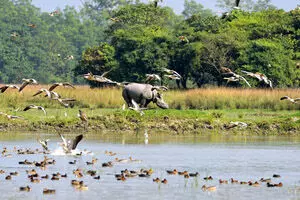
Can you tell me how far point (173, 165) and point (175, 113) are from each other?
12159 mm

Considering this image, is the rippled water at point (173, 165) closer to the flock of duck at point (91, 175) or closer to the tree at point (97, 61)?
the flock of duck at point (91, 175)

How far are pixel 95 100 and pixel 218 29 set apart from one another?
18018 mm

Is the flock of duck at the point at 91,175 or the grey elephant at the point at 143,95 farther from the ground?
the grey elephant at the point at 143,95

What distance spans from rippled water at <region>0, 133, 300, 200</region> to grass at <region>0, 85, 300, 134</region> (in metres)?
2.29

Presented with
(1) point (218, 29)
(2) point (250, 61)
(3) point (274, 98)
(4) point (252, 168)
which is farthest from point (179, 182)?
(1) point (218, 29)

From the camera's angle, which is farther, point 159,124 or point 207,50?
point 207,50

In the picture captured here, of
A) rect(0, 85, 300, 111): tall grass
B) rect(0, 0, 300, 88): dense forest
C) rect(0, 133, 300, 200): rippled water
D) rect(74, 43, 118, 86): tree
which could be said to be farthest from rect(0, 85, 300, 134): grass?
rect(74, 43, 118, 86): tree

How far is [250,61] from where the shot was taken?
183 feet

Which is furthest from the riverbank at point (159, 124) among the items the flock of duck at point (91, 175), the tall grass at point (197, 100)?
the flock of duck at point (91, 175)

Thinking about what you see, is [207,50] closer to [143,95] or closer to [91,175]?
[143,95]

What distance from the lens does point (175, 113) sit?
36344 mm

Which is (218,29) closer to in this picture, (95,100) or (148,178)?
(95,100)

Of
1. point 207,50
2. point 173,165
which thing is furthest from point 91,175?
point 207,50

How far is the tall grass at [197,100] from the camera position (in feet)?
144
